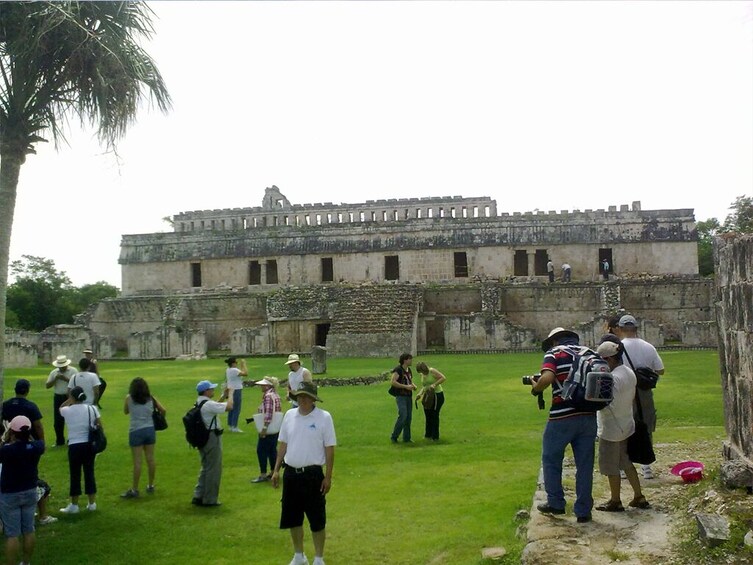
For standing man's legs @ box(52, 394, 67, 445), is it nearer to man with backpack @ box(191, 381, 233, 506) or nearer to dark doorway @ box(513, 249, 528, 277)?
man with backpack @ box(191, 381, 233, 506)

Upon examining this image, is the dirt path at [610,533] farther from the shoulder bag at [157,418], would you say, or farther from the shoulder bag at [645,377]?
the shoulder bag at [157,418]

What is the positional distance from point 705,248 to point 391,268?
2382cm

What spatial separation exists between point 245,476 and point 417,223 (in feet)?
85.9

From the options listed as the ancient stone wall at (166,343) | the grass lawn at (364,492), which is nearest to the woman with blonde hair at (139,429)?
the grass lawn at (364,492)

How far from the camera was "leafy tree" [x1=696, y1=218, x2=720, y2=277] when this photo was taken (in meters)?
44.9

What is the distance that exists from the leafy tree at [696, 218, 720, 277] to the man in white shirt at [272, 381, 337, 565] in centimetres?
4028

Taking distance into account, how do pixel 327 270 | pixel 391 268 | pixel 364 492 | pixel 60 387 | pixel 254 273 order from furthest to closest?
1. pixel 254 273
2. pixel 327 270
3. pixel 391 268
4. pixel 60 387
5. pixel 364 492

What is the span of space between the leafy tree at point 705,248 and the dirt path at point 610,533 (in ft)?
127

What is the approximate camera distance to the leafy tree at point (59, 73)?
7230 mm

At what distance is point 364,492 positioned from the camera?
26.2ft

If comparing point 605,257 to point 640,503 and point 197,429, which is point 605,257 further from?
point 640,503

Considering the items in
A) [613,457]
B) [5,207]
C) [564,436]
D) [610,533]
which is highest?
[5,207]

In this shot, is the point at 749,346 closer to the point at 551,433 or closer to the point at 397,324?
the point at 551,433

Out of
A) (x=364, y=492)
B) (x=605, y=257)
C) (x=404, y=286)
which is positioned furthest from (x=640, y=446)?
(x=605, y=257)
